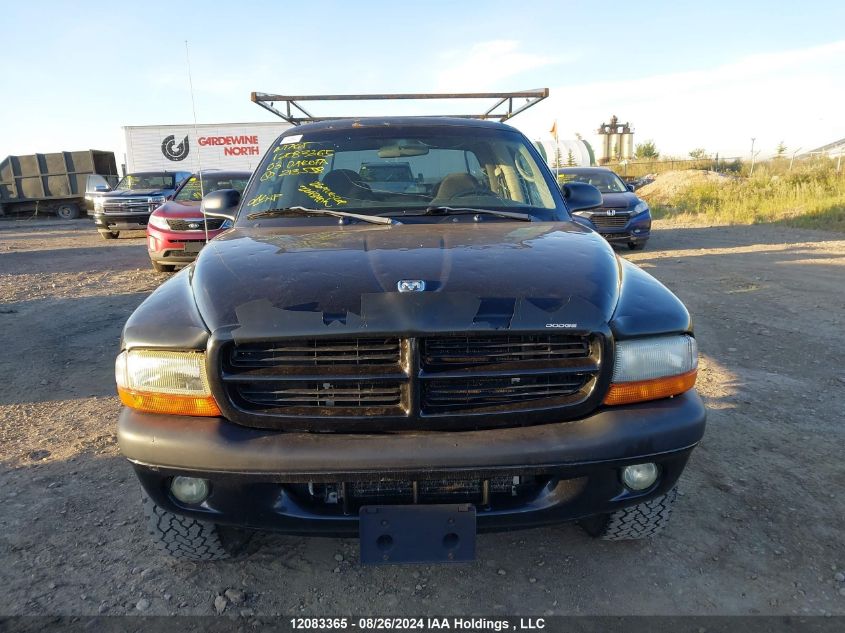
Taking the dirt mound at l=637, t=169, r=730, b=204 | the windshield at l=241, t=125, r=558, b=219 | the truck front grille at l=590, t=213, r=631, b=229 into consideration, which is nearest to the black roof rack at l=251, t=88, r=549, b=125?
the windshield at l=241, t=125, r=558, b=219

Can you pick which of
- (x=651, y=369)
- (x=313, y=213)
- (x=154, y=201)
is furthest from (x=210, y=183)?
(x=651, y=369)

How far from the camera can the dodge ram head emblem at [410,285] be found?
197 cm

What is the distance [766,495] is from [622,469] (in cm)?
137

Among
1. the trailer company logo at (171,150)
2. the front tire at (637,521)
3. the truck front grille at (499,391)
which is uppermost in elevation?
the trailer company logo at (171,150)

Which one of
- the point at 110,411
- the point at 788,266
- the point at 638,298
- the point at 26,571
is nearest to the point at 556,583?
the point at 638,298

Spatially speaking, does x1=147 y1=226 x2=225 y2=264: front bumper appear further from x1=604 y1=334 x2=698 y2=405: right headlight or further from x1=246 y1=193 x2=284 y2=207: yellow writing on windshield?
x1=604 y1=334 x2=698 y2=405: right headlight

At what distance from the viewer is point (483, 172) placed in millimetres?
3402

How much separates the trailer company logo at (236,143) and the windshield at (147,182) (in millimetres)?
4334

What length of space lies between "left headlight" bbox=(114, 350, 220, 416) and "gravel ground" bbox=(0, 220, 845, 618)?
784 millimetres

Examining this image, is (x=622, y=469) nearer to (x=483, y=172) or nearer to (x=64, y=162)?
(x=483, y=172)

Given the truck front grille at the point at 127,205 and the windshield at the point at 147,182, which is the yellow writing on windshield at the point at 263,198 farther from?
the windshield at the point at 147,182

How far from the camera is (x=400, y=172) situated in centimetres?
335

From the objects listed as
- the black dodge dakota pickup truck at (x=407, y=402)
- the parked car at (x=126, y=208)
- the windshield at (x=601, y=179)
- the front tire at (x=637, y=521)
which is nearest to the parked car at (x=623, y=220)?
the windshield at (x=601, y=179)

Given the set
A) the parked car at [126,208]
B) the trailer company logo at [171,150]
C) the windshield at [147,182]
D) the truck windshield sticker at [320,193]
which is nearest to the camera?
the truck windshield sticker at [320,193]
